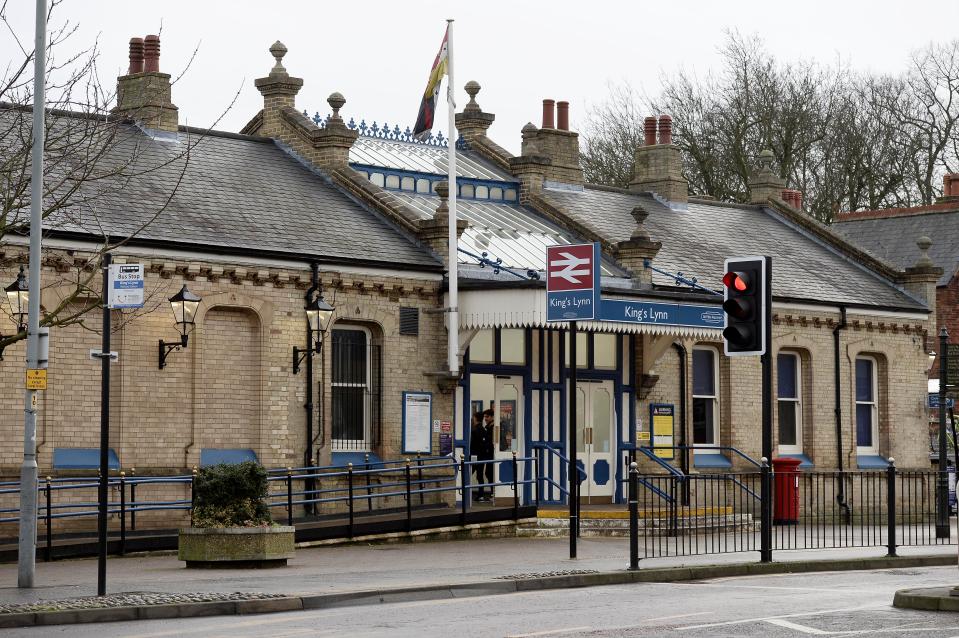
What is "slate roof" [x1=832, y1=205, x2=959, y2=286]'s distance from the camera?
46.2 meters

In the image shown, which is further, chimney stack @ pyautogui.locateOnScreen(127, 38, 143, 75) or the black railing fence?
chimney stack @ pyautogui.locateOnScreen(127, 38, 143, 75)

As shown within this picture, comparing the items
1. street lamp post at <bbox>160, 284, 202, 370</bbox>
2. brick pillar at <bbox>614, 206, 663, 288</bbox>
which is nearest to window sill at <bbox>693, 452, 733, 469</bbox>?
brick pillar at <bbox>614, 206, 663, 288</bbox>

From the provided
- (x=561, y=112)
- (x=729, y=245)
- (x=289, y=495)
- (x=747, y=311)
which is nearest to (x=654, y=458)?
(x=729, y=245)

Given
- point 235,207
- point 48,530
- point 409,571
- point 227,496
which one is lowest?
point 409,571

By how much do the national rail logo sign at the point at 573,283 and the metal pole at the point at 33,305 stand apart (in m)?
6.85

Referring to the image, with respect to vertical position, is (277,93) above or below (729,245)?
above

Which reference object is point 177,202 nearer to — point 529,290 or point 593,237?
point 529,290

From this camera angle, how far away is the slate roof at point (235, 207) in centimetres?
2464

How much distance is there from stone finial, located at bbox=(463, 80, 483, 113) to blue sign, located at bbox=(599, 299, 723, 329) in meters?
9.52

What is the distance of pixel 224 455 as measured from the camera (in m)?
25.0

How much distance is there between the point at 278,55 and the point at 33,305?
15.3m

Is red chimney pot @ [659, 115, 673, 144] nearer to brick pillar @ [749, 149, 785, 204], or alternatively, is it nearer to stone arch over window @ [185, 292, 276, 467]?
brick pillar @ [749, 149, 785, 204]

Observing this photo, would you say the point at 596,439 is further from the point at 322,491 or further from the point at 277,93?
the point at 277,93

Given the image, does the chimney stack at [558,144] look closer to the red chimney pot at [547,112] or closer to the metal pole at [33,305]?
the red chimney pot at [547,112]
